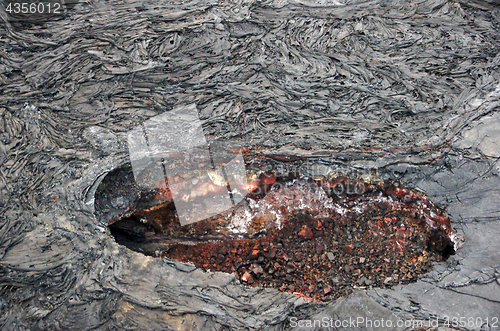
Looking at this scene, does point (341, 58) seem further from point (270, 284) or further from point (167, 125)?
point (270, 284)

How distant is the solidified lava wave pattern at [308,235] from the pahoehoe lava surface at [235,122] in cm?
23

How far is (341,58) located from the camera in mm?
2861

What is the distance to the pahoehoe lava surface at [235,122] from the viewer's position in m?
2.53

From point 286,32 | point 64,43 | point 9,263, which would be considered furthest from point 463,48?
point 9,263

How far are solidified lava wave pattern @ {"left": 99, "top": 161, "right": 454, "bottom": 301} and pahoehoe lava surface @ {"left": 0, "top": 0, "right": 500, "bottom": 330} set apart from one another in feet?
0.75

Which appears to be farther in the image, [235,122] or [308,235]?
[308,235]

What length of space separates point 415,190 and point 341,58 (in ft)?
5.11

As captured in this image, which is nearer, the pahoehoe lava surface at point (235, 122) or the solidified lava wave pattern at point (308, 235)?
the pahoehoe lava surface at point (235, 122)

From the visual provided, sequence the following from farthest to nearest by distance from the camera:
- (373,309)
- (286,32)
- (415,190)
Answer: (415,190) < (286,32) < (373,309)

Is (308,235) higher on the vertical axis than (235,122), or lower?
lower

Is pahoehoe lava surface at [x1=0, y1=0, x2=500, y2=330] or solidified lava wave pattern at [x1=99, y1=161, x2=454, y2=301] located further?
solidified lava wave pattern at [x1=99, y1=161, x2=454, y2=301]

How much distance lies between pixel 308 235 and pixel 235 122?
4.72 feet

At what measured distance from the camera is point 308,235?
10.4 feet

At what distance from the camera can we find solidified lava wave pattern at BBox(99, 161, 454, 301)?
2.90 metres
